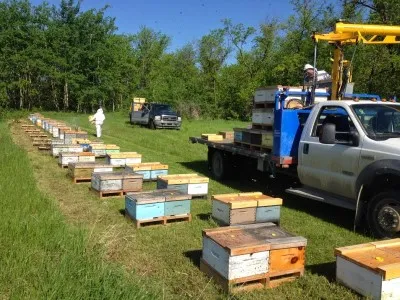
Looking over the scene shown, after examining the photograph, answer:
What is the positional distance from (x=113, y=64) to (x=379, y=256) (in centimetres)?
5086

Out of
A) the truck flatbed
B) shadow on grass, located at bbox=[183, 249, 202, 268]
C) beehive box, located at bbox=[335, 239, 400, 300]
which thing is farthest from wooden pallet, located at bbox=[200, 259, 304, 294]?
the truck flatbed

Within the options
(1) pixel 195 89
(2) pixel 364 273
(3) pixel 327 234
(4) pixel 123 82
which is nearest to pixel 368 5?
(1) pixel 195 89

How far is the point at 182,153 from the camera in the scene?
1688cm

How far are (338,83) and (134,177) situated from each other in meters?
4.96

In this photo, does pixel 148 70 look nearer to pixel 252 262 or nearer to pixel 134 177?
pixel 134 177

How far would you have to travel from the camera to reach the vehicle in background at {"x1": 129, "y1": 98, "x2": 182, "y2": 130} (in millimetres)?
28875

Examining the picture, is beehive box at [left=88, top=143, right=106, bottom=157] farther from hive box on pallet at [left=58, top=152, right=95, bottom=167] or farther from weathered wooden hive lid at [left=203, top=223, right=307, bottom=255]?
weathered wooden hive lid at [left=203, top=223, right=307, bottom=255]

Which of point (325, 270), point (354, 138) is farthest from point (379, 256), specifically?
point (354, 138)

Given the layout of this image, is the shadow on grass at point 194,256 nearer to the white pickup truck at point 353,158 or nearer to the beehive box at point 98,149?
the white pickup truck at point 353,158

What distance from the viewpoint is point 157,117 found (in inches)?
1131

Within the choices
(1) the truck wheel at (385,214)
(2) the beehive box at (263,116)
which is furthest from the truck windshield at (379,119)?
(2) the beehive box at (263,116)

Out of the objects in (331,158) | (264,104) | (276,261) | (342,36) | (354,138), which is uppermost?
(342,36)

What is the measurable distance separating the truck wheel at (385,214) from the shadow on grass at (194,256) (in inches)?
108

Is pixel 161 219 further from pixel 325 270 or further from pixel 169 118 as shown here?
pixel 169 118
